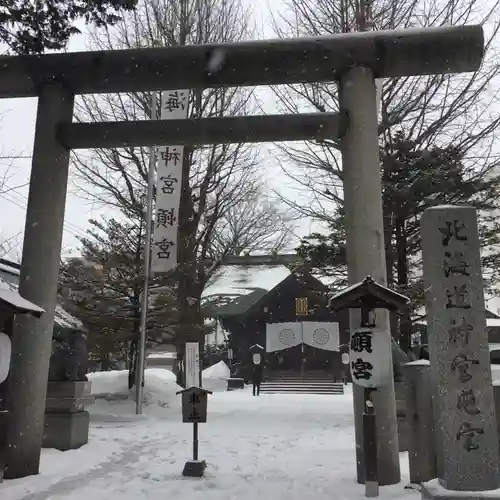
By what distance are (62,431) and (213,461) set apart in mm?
3029

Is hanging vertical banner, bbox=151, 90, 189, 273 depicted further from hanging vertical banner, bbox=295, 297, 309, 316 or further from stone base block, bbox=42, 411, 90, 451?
hanging vertical banner, bbox=295, 297, 309, 316

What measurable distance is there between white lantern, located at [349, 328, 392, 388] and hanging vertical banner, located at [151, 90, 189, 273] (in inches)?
311

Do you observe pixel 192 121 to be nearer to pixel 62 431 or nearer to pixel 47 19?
pixel 47 19

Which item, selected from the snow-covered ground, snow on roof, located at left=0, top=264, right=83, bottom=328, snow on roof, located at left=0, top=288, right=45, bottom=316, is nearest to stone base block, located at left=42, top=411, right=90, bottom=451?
the snow-covered ground

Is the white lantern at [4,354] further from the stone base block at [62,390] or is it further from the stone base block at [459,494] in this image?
the stone base block at [459,494]

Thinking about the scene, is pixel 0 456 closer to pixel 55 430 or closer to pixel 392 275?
pixel 55 430

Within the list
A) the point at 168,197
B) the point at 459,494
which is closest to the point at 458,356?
the point at 459,494

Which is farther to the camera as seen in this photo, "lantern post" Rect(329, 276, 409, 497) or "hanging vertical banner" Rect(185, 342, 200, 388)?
"hanging vertical banner" Rect(185, 342, 200, 388)

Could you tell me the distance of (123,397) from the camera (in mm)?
15148

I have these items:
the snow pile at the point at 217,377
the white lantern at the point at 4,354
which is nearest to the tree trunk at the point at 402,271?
the white lantern at the point at 4,354

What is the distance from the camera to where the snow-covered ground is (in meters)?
5.91

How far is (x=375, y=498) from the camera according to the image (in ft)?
18.2

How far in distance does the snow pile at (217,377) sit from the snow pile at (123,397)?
867cm

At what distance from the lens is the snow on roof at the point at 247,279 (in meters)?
33.6
